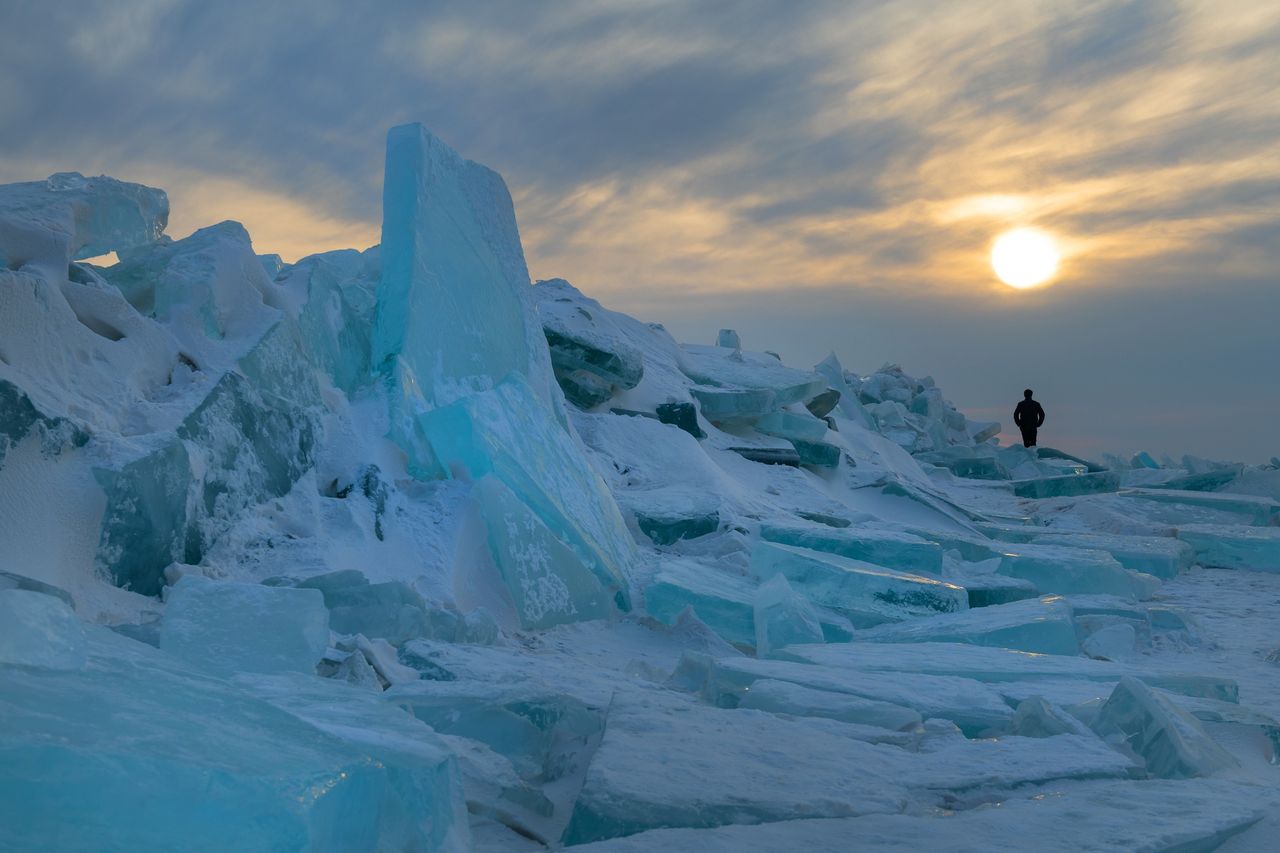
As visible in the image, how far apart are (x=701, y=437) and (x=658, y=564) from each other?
10.9 feet

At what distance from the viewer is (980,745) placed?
7.22 feet

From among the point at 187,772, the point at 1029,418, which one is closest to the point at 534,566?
the point at 187,772

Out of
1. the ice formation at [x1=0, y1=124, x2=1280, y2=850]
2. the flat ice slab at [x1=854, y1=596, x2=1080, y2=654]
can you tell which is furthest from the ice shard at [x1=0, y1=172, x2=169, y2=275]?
the flat ice slab at [x1=854, y1=596, x2=1080, y2=654]

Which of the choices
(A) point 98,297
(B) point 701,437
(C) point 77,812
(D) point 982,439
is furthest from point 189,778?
(D) point 982,439

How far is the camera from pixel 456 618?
2893mm

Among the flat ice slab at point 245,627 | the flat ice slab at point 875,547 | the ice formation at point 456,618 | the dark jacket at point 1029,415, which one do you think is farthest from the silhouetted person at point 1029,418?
the flat ice slab at point 245,627

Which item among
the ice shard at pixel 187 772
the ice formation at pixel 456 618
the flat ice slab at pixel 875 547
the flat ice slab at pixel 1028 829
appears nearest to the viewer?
the ice shard at pixel 187 772

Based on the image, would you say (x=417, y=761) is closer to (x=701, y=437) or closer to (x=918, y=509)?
(x=701, y=437)

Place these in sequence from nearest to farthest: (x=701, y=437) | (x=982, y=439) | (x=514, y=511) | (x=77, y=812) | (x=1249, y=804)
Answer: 1. (x=77, y=812)
2. (x=1249, y=804)
3. (x=514, y=511)
4. (x=701, y=437)
5. (x=982, y=439)

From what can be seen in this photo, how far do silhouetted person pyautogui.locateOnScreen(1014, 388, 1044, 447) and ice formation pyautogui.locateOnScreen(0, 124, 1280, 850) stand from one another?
9.75m

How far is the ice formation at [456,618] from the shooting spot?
1.35 metres

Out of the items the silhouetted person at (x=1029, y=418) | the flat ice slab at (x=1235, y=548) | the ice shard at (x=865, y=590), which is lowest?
the ice shard at (x=865, y=590)

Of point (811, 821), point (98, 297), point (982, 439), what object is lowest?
point (811, 821)

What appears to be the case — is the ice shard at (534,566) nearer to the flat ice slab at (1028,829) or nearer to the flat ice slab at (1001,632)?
the flat ice slab at (1001,632)
